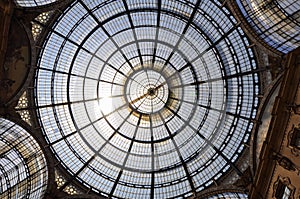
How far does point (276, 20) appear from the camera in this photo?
2058 cm

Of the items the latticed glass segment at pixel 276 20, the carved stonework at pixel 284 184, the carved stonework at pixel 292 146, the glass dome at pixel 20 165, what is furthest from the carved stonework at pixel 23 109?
the carved stonework at pixel 292 146

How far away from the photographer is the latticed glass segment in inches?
768

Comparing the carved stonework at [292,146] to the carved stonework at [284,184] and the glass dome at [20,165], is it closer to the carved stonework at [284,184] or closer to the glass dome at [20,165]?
the carved stonework at [284,184]

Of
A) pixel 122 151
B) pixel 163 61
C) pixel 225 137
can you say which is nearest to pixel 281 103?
pixel 225 137

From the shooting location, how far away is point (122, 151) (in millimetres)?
29797

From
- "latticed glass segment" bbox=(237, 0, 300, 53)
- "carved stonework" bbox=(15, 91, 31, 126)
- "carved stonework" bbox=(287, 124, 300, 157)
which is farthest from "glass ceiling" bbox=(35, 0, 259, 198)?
"carved stonework" bbox=(287, 124, 300, 157)

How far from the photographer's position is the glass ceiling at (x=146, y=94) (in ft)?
84.4

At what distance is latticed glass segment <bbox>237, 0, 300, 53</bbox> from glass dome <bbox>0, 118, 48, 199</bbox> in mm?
17621

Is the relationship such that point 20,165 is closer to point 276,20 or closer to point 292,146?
point 292,146

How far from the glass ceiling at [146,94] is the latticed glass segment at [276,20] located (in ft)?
8.00

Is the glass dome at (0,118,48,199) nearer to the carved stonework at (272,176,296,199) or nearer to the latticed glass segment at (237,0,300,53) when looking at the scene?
the carved stonework at (272,176,296,199)

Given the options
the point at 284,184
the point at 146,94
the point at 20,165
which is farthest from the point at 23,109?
Result: the point at 284,184

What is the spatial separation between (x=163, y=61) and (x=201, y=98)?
479 cm

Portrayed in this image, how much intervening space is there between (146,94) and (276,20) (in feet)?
46.2
